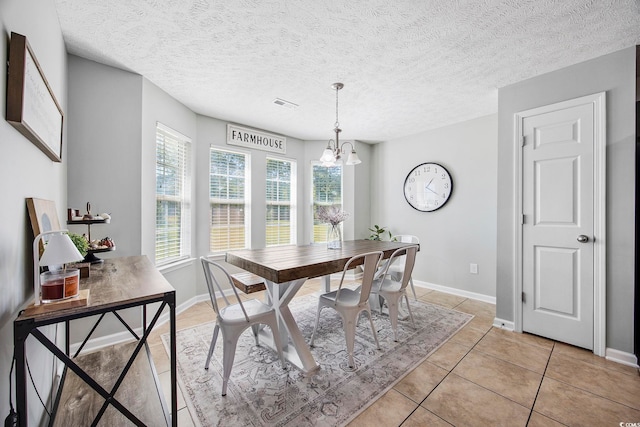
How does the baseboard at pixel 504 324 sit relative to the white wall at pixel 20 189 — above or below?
below

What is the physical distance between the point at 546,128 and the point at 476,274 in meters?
2.04

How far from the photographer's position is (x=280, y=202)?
14.9 ft

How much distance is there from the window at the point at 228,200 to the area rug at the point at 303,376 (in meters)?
1.37

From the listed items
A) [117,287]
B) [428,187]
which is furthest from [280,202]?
[117,287]

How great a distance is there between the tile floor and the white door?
0.25m

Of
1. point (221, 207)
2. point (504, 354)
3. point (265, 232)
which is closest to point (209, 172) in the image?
point (221, 207)

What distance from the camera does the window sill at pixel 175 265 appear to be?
9.59 feet

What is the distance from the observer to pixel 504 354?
225 centimetres

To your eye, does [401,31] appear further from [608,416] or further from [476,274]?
[476,274]

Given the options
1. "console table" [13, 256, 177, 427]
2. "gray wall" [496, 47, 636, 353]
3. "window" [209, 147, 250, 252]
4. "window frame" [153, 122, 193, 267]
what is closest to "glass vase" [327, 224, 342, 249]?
"console table" [13, 256, 177, 427]

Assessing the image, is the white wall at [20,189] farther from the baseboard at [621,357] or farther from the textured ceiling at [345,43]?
the baseboard at [621,357]

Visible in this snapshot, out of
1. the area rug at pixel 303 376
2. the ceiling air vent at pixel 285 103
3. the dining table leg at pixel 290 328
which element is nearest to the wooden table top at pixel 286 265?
the dining table leg at pixel 290 328

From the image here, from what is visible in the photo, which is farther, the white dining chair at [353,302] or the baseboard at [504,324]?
the baseboard at [504,324]

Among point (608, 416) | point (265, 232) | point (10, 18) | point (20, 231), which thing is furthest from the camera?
point (265, 232)
